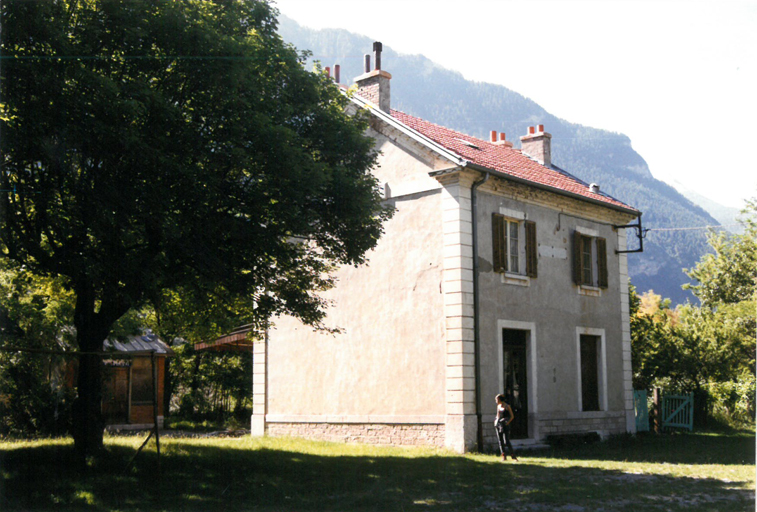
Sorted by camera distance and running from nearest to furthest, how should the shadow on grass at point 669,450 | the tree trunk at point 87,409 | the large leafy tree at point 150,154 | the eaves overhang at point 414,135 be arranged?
the large leafy tree at point 150,154, the tree trunk at point 87,409, the shadow on grass at point 669,450, the eaves overhang at point 414,135

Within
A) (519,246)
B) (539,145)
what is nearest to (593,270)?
(519,246)

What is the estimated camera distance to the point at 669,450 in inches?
740

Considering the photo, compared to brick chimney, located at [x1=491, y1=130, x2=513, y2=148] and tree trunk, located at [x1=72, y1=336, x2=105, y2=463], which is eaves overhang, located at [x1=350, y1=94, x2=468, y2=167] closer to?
brick chimney, located at [x1=491, y1=130, x2=513, y2=148]

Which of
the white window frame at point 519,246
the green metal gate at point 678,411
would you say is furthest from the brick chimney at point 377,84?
the green metal gate at point 678,411

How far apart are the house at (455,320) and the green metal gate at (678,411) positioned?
3351 millimetres

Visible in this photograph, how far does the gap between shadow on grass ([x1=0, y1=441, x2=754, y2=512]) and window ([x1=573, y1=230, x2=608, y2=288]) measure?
8370 mm

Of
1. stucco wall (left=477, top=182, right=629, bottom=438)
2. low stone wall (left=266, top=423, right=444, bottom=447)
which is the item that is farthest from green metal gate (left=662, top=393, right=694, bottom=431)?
low stone wall (left=266, top=423, right=444, bottom=447)

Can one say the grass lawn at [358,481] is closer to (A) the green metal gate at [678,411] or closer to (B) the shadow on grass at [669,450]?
(B) the shadow on grass at [669,450]

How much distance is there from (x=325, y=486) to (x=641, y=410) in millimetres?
16137

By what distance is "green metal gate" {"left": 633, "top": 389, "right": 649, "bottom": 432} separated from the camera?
24.8 metres

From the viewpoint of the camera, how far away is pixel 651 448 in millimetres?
19422

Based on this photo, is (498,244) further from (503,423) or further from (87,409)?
(87,409)

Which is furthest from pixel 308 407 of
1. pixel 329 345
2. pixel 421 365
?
pixel 421 365

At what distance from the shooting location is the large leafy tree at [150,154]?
10.4 meters
